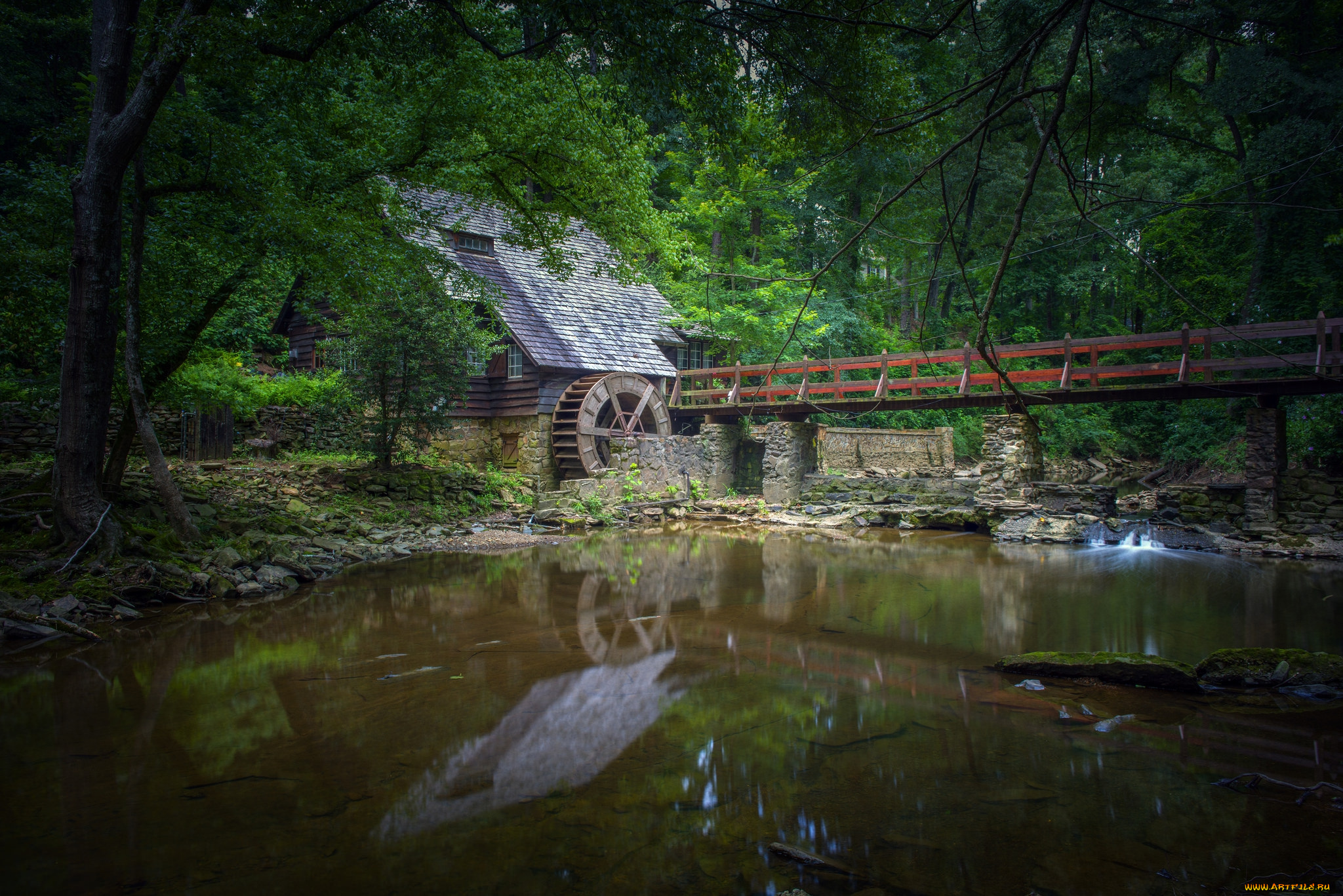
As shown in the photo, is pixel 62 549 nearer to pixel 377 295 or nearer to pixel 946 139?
pixel 377 295

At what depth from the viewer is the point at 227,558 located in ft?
25.9

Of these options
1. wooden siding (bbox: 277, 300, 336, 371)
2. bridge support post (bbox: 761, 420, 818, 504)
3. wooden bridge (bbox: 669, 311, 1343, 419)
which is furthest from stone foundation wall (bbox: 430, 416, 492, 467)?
bridge support post (bbox: 761, 420, 818, 504)

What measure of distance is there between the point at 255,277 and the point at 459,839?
8169 millimetres

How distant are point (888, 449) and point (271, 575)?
741 inches

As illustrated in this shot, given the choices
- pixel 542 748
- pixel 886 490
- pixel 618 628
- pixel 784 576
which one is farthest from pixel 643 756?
pixel 886 490

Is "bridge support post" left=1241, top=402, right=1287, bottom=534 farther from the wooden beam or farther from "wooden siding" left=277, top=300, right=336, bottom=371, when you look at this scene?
"wooden siding" left=277, top=300, right=336, bottom=371

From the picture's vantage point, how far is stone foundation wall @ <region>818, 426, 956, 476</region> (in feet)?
72.9

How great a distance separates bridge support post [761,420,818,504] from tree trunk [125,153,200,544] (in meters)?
13.0

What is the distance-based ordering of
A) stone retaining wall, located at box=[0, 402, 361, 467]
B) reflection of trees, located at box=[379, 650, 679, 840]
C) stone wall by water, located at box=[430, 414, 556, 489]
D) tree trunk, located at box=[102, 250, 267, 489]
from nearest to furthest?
reflection of trees, located at box=[379, 650, 679, 840]
tree trunk, located at box=[102, 250, 267, 489]
stone retaining wall, located at box=[0, 402, 361, 467]
stone wall by water, located at box=[430, 414, 556, 489]

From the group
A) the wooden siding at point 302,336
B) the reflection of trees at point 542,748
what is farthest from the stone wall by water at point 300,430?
the reflection of trees at point 542,748

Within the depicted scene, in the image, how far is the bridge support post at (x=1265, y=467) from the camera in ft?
37.1

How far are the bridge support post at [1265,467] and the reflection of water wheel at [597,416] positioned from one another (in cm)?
1171

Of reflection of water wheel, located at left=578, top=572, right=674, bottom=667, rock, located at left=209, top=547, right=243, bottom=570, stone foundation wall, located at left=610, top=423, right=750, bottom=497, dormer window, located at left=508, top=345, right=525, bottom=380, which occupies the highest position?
dormer window, located at left=508, top=345, right=525, bottom=380

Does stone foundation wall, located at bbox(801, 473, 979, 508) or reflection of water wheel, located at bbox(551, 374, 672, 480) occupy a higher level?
reflection of water wheel, located at bbox(551, 374, 672, 480)
